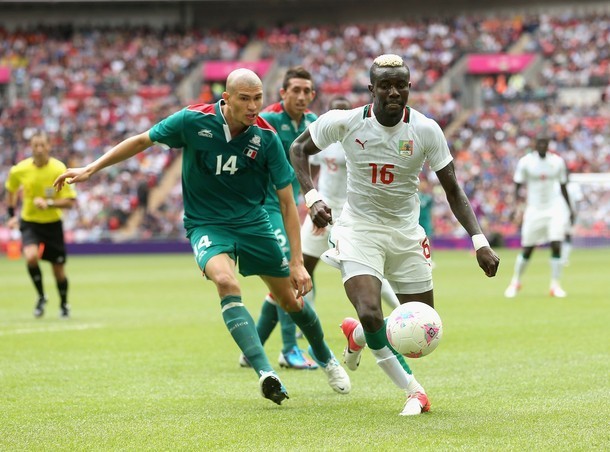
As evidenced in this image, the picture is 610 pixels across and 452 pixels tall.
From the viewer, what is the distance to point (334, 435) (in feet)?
20.2

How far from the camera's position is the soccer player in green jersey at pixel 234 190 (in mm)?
7488

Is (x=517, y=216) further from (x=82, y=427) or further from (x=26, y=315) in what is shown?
(x=82, y=427)

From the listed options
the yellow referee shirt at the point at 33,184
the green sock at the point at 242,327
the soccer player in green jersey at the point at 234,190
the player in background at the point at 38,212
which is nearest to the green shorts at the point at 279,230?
the soccer player in green jersey at the point at 234,190

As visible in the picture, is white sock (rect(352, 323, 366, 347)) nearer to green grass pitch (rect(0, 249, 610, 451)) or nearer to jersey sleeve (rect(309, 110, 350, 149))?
green grass pitch (rect(0, 249, 610, 451))

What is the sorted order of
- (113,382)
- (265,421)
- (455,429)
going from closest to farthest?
(455,429)
(265,421)
(113,382)

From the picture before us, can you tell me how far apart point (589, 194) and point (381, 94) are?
3003 centimetres

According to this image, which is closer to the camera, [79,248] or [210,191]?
[210,191]

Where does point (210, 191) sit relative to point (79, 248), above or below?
above

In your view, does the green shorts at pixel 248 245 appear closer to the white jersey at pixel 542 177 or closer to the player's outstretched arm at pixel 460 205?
the player's outstretched arm at pixel 460 205

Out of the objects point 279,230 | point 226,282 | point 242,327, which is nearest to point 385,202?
point 226,282

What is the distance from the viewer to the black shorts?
49.2 ft

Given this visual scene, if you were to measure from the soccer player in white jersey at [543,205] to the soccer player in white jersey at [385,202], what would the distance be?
34.9 ft

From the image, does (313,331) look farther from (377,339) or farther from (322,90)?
(322,90)

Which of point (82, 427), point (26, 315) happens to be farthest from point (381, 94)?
point (26, 315)
